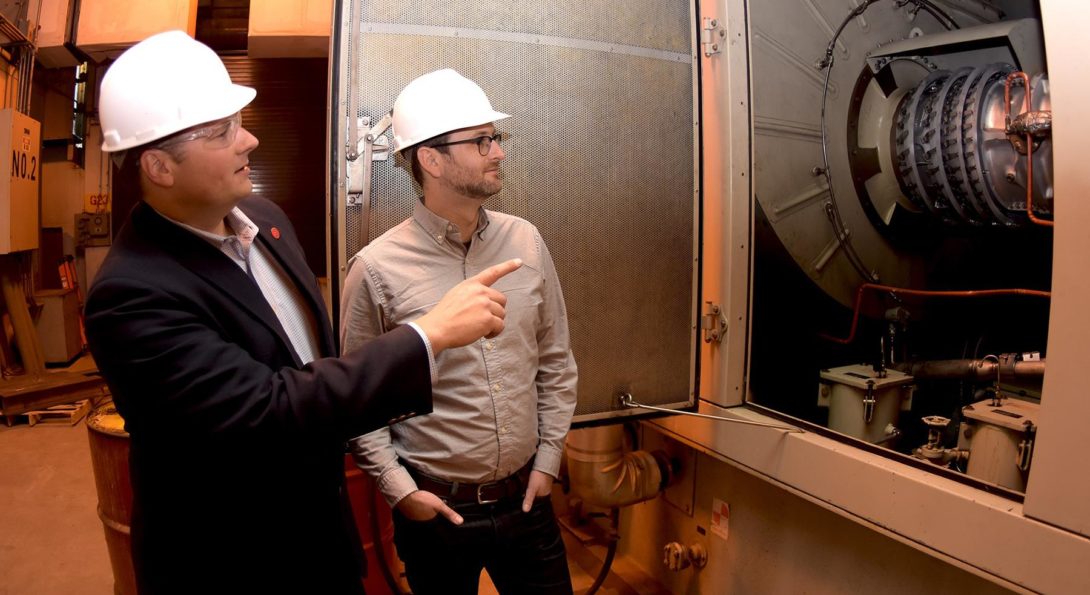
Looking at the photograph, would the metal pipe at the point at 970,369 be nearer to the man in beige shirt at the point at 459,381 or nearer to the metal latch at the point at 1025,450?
the metal latch at the point at 1025,450

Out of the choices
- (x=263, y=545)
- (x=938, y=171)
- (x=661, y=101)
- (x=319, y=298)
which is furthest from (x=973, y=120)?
(x=263, y=545)

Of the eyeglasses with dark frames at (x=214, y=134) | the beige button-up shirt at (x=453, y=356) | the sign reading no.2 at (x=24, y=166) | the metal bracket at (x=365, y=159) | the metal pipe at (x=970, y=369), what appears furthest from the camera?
the sign reading no.2 at (x=24, y=166)

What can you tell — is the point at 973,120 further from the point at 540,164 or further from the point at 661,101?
the point at 540,164

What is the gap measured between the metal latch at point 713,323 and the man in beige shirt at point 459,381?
59 cm

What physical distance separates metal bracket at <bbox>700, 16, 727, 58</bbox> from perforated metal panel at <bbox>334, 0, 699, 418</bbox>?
0.14 feet

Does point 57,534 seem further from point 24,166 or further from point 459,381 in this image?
point 24,166

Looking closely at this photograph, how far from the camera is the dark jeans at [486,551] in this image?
155 cm

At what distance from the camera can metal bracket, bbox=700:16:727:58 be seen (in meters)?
1.92

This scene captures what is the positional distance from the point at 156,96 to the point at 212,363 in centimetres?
42

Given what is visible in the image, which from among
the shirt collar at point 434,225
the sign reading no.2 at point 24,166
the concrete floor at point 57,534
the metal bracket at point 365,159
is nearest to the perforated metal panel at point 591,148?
the metal bracket at point 365,159

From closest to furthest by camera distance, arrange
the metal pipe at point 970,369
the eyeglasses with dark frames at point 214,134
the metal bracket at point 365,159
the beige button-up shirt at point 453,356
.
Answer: the eyeglasses with dark frames at point 214,134 → the beige button-up shirt at point 453,356 → the metal bracket at point 365,159 → the metal pipe at point 970,369

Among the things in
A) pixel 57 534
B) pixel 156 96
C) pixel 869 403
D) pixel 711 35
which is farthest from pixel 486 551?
pixel 57 534

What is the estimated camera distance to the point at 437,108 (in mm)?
1532

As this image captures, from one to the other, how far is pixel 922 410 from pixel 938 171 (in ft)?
2.84
